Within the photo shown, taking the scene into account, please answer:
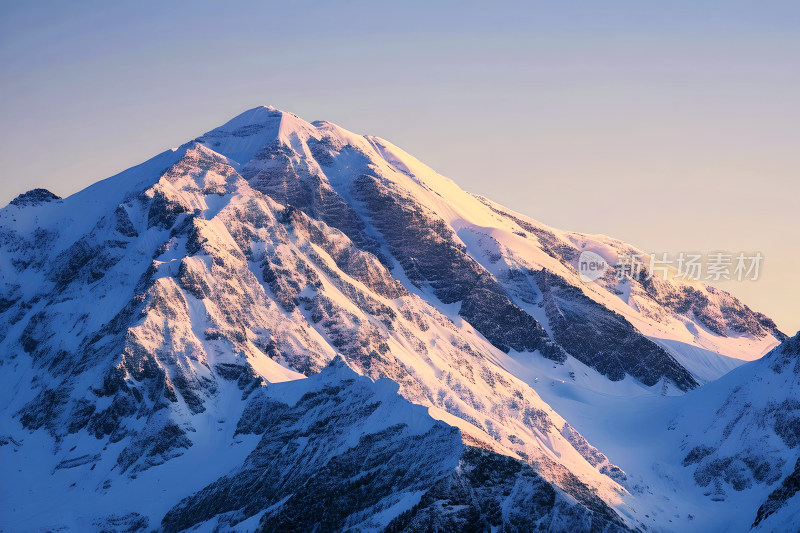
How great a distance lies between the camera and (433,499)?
184m

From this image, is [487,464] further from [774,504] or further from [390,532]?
[774,504]

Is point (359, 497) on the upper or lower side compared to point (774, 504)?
upper

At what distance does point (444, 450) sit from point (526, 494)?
16.2 metres

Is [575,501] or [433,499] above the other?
[433,499]

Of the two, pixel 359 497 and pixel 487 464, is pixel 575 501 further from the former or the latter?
pixel 359 497

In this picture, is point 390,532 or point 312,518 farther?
point 312,518

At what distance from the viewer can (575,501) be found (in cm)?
19950

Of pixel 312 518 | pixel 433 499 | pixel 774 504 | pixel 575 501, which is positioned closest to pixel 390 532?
pixel 433 499

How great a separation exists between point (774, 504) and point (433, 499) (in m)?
55.4

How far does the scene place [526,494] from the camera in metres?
192

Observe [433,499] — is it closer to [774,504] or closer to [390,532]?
[390,532]

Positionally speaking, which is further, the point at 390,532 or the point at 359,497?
the point at 359,497

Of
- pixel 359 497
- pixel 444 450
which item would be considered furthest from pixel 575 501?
pixel 359 497

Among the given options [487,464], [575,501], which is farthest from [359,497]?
[575,501]
